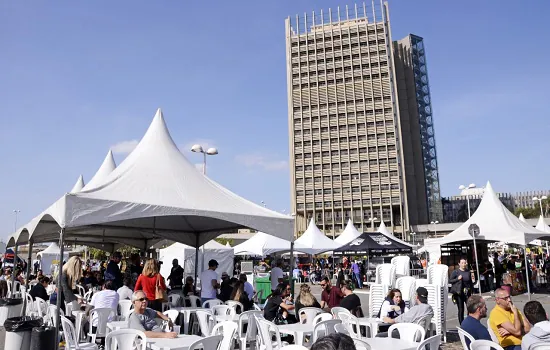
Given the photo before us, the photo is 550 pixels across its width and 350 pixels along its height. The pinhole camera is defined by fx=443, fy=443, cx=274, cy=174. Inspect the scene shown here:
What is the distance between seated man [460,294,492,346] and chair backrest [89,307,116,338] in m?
5.42

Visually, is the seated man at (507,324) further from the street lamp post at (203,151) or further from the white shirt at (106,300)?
the street lamp post at (203,151)

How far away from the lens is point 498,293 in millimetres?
5434

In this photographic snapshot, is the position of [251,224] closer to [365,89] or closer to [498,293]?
[498,293]

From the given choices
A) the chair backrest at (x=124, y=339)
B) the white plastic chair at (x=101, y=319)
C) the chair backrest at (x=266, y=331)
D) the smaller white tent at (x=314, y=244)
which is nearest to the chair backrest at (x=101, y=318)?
the white plastic chair at (x=101, y=319)

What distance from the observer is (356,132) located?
86.1 meters

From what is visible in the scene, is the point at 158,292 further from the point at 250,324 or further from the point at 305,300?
the point at 305,300

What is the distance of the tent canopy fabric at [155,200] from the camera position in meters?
7.12

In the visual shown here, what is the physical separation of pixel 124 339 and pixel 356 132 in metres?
83.7

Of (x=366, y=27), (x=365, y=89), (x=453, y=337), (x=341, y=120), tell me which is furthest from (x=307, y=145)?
(x=453, y=337)

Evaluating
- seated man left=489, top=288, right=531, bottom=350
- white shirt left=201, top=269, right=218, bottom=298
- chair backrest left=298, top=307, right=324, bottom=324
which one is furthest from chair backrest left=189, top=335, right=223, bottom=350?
white shirt left=201, top=269, right=218, bottom=298

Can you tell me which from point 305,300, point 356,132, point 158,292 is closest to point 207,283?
point 158,292

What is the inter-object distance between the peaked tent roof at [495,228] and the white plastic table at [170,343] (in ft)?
46.3

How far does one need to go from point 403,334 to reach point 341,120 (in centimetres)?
8321

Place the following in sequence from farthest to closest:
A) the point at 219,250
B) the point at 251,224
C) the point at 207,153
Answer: the point at 219,250, the point at 207,153, the point at 251,224
